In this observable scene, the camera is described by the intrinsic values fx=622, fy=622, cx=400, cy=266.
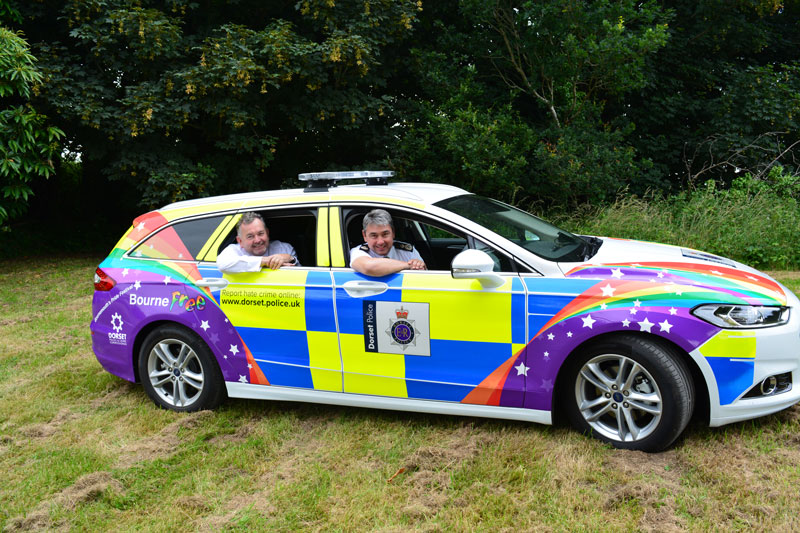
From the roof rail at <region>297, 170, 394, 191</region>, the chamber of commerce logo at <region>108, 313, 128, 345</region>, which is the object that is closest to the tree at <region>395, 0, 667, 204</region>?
the roof rail at <region>297, 170, 394, 191</region>

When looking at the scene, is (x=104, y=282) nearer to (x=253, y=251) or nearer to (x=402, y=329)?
(x=253, y=251)

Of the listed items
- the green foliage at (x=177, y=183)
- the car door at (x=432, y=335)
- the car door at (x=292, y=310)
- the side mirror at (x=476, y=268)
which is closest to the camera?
the side mirror at (x=476, y=268)

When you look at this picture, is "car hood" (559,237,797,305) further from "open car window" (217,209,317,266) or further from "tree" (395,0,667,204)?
"tree" (395,0,667,204)

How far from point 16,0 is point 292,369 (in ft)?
36.5

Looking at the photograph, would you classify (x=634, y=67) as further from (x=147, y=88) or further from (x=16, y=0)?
(x=16, y=0)

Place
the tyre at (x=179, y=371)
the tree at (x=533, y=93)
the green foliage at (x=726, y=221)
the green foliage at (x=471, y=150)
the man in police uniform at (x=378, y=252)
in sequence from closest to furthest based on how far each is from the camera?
the man in police uniform at (x=378, y=252) < the tyre at (x=179, y=371) < the green foliage at (x=726, y=221) < the tree at (x=533, y=93) < the green foliage at (x=471, y=150)

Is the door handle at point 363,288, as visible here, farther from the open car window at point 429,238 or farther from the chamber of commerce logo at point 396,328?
the open car window at point 429,238

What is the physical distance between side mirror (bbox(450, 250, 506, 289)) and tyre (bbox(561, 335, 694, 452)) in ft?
2.22

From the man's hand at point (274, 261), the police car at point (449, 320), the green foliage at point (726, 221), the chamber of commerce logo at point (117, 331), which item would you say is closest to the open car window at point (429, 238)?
the police car at point (449, 320)

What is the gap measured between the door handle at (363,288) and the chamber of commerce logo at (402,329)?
0.59 ft

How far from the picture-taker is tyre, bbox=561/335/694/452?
11.3ft

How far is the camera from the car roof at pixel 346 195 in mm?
4215

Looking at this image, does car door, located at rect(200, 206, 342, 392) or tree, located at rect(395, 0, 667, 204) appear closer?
car door, located at rect(200, 206, 342, 392)

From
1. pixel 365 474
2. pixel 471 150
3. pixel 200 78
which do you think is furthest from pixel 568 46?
pixel 365 474
